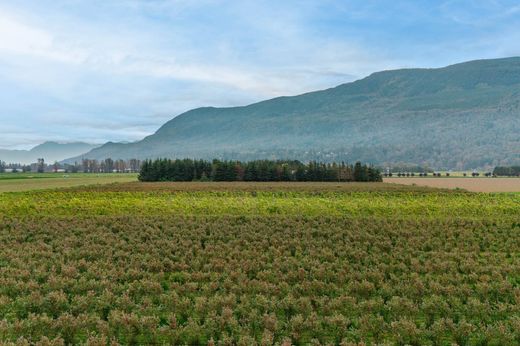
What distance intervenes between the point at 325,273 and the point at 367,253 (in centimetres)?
436

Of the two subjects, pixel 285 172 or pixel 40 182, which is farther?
pixel 285 172

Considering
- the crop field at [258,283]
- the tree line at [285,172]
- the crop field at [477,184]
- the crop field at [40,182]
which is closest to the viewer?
the crop field at [258,283]

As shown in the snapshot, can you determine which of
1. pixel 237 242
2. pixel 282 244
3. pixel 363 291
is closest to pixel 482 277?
pixel 363 291

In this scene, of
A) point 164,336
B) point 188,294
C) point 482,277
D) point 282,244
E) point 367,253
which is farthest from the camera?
point 282,244

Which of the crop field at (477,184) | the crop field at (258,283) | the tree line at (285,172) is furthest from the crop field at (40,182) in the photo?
the crop field at (477,184)

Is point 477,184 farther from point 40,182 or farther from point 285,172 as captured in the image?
point 40,182

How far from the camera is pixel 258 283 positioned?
1316 cm

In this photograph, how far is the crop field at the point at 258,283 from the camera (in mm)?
10062

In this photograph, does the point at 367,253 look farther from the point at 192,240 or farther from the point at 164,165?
the point at 164,165

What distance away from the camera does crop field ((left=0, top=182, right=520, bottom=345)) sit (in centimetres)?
1006

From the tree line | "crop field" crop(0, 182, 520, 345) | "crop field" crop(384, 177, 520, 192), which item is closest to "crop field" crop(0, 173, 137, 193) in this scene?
the tree line

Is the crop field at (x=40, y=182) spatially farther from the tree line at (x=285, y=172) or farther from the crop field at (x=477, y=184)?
the crop field at (x=477, y=184)

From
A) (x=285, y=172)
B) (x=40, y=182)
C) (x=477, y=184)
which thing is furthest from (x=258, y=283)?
(x=477, y=184)

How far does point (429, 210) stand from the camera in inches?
1383
